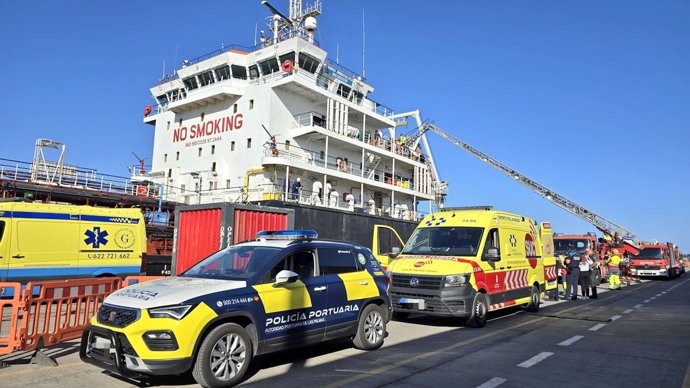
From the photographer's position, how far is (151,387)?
4988 millimetres

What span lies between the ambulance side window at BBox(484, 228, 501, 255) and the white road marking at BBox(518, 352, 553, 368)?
3.02 meters

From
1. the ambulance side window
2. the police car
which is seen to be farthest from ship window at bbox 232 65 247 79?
the police car

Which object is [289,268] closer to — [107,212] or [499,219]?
[499,219]

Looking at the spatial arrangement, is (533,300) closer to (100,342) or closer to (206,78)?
(100,342)

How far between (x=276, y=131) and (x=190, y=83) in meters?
8.17

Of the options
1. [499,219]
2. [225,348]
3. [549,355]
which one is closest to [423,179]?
[499,219]

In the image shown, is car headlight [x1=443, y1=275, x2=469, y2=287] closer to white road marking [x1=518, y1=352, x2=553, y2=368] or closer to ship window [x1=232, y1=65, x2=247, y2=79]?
white road marking [x1=518, y1=352, x2=553, y2=368]

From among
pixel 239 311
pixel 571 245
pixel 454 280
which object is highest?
pixel 571 245

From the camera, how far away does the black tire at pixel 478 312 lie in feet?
29.5

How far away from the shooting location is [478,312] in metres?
9.15

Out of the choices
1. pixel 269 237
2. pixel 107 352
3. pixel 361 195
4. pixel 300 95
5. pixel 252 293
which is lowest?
pixel 107 352

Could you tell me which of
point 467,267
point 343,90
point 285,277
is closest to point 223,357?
point 285,277

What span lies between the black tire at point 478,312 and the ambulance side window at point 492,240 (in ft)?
3.48

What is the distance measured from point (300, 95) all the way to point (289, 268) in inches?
852
